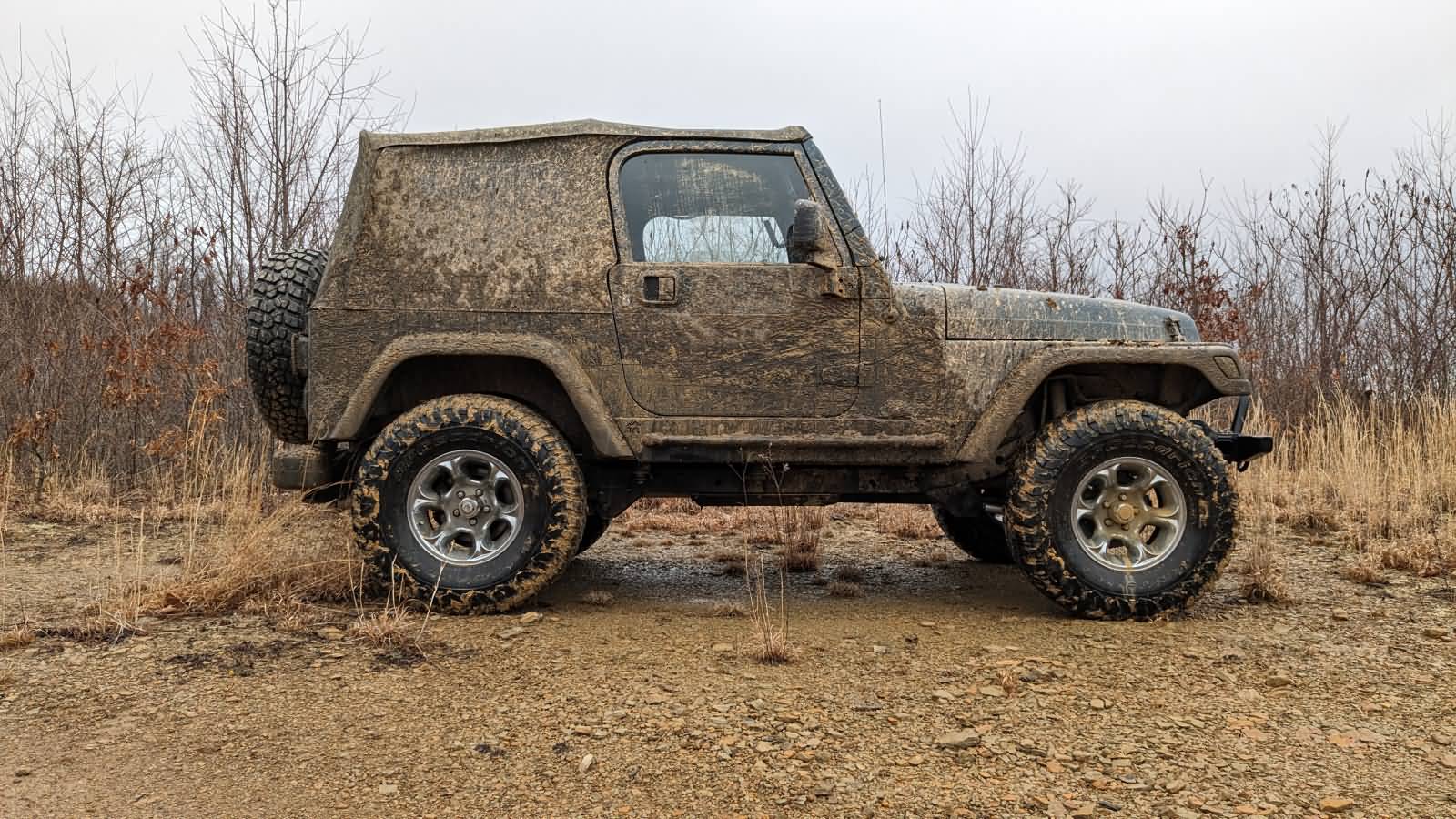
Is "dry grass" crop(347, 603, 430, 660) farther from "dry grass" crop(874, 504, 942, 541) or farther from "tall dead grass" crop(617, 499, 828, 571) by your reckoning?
"dry grass" crop(874, 504, 942, 541)

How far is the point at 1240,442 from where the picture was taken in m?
4.56

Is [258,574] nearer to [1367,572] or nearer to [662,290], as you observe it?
[662,290]

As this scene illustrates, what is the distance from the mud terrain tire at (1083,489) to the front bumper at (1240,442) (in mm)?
353

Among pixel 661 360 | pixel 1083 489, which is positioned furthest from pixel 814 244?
pixel 1083 489

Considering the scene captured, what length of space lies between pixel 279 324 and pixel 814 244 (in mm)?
2423

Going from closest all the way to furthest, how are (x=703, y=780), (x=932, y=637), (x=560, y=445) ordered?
(x=703, y=780), (x=932, y=637), (x=560, y=445)

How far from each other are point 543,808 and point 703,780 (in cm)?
41

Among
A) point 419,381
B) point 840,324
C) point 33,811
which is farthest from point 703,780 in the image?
point 419,381

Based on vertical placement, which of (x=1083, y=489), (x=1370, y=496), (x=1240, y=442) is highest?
(x=1240, y=442)

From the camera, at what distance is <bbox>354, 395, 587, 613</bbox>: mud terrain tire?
419cm

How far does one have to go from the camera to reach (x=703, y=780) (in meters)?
2.54

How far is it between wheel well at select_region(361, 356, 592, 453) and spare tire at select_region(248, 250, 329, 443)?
17.7 inches

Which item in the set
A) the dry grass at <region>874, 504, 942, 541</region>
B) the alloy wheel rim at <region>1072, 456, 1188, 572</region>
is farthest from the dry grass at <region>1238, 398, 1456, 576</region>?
the dry grass at <region>874, 504, 942, 541</region>

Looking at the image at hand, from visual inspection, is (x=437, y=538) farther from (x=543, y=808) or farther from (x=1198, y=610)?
(x=1198, y=610)
